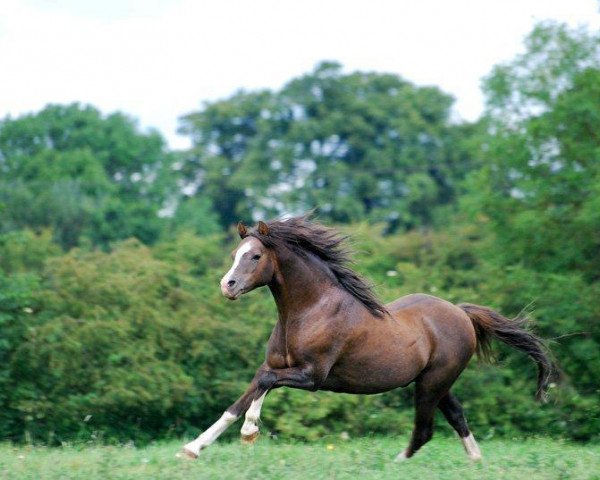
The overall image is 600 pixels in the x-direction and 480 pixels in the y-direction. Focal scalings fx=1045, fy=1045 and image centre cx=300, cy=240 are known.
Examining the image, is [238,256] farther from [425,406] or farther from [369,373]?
[425,406]

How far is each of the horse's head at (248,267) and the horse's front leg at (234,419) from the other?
0.75m

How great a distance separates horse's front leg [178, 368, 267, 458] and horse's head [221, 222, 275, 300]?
2.45 ft

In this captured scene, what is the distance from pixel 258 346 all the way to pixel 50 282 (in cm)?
389

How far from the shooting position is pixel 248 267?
8.52 meters

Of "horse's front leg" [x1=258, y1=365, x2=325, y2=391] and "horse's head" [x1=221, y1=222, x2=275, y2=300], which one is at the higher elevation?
"horse's head" [x1=221, y1=222, x2=275, y2=300]

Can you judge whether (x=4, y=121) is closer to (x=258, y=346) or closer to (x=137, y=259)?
(x=137, y=259)

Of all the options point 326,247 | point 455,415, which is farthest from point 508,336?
point 326,247

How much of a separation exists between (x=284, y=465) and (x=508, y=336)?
3453 mm

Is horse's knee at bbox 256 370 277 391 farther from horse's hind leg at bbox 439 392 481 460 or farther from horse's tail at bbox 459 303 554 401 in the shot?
horse's tail at bbox 459 303 554 401

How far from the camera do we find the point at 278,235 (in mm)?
8891

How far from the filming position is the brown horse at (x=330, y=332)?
27.9 feet

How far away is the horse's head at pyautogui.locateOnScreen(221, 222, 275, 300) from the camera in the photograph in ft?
27.5

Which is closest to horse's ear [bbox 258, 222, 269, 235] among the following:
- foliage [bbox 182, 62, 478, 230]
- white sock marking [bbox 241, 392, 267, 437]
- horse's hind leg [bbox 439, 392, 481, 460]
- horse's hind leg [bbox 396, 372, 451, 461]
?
white sock marking [bbox 241, 392, 267, 437]

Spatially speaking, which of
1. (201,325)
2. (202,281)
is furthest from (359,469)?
(202,281)
